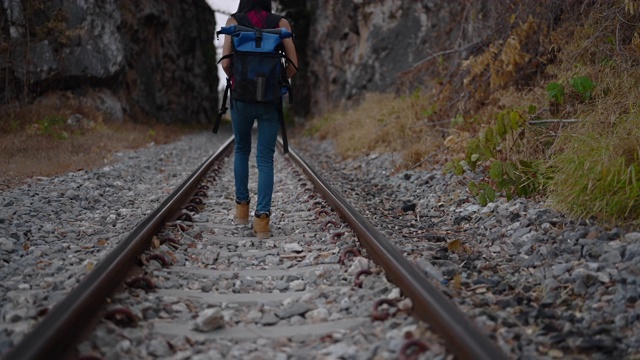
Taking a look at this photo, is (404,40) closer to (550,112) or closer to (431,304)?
(550,112)

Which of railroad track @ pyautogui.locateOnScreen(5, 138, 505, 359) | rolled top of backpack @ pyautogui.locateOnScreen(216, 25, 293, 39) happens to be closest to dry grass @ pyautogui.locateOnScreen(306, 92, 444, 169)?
railroad track @ pyautogui.locateOnScreen(5, 138, 505, 359)

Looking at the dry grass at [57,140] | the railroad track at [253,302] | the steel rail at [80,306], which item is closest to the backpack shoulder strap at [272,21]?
the railroad track at [253,302]

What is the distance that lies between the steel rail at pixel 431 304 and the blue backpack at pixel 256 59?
1.30m

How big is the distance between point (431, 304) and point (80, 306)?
5.40ft

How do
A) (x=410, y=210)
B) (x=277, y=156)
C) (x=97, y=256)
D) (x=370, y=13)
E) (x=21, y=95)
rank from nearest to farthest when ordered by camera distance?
(x=97, y=256), (x=410, y=210), (x=277, y=156), (x=21, y=95), (x=370, y=13)

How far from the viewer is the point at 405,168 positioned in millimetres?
8398

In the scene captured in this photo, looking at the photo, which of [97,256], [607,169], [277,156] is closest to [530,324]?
[607,169]

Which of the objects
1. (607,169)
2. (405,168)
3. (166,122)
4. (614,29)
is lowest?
(166,122)

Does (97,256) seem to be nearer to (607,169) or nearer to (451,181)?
(607,169)

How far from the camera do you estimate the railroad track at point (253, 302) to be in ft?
8.50

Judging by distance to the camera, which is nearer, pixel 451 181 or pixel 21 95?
pixel 451 181

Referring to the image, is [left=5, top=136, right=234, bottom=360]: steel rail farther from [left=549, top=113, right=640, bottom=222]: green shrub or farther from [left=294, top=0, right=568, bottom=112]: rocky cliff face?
[left=294, top=0, right=568, bottom=112]: rocky cliff face

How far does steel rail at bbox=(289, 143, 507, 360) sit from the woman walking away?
0.93 meters

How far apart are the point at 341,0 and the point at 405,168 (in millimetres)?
15637
